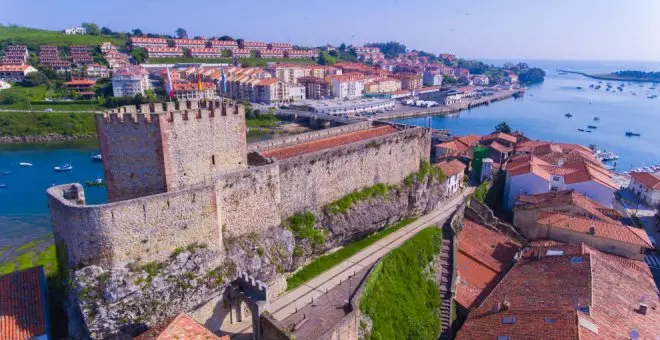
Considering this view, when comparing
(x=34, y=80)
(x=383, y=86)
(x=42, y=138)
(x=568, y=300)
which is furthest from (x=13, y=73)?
(x=568, y=300)

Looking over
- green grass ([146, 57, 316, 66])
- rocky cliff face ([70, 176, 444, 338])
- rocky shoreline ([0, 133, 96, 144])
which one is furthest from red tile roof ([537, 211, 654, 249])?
green grass ([146, 57, 316, 66])

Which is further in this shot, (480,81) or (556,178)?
(480,81)

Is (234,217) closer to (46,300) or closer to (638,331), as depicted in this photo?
(46,300)

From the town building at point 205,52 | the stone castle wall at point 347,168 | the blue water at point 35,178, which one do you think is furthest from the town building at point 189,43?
the stone castle wall at point 347,168

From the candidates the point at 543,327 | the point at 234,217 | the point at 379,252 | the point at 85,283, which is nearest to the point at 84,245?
the point at 85,283

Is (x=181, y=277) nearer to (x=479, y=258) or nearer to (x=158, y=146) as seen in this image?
(x=158, y=146)

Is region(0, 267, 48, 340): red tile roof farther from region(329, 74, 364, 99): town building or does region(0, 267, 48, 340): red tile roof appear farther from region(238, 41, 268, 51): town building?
region(238, 41, 268, 51): town building

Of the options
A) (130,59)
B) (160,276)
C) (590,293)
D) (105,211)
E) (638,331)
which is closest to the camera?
(105,211)
